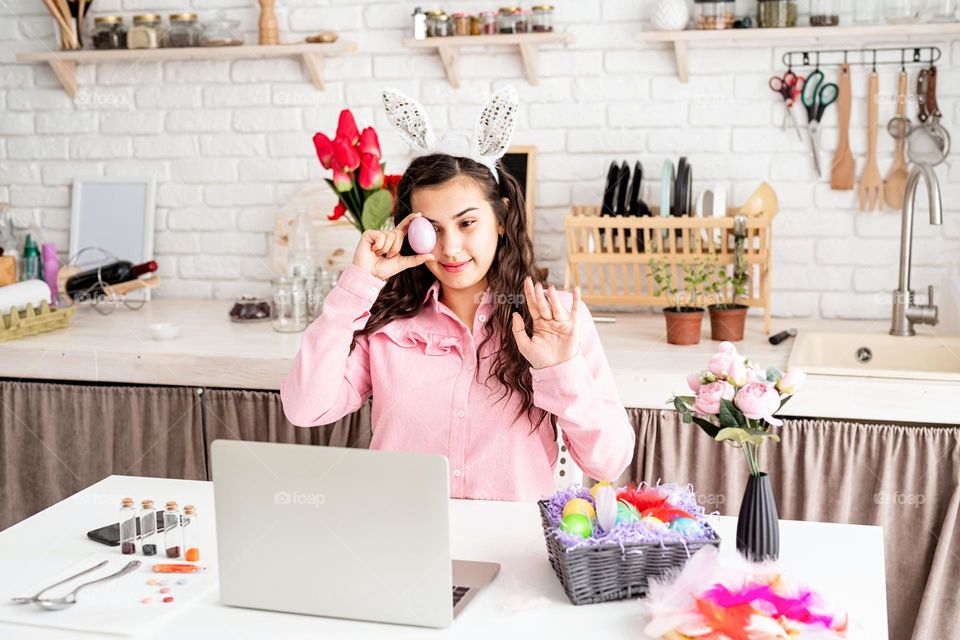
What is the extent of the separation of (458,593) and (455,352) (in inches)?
26.7

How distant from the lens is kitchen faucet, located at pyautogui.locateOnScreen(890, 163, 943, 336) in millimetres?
2594

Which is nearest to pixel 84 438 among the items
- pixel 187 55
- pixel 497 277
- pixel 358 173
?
pixel 358 173

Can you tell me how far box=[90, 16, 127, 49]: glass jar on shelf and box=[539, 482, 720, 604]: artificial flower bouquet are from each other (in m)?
2.48

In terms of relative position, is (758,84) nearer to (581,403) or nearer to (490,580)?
(581,403)

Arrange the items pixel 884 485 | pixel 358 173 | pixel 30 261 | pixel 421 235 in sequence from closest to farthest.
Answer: pixel 421 235 < pixel 884 485 < pixel 358 173 < pixel 30 261

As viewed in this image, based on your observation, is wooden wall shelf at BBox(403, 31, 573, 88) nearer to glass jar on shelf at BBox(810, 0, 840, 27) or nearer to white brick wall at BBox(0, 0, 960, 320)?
white brick wall at BBox(0, 0, 960, 320)

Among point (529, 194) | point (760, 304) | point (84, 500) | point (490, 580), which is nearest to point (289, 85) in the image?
point (529, 194)

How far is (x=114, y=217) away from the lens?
3449 mm

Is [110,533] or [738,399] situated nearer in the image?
[738,399]

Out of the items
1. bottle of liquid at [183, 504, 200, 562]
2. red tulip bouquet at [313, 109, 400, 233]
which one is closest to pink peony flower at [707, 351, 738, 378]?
bottle of liquid at [183, 504, 200, 562]

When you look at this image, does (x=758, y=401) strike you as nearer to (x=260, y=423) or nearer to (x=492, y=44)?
(x=260, y=423)

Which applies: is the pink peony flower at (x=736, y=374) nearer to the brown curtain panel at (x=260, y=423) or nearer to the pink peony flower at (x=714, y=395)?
the pink peony flower at (x=714, y=395)

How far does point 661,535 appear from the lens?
1357 mm

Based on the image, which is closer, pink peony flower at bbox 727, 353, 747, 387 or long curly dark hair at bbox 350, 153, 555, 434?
pink peony flower at bbox 727, 353, 747, 387
